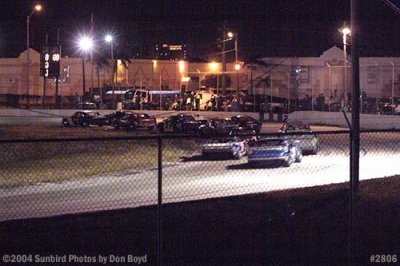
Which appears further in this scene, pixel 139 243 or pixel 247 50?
pixel 247 50

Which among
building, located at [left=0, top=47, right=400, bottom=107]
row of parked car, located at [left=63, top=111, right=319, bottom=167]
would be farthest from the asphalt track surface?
building, located at [left=0, top=47, right=400, bottom=107]

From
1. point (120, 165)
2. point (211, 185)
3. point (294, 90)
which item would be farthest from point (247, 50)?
point (211, 185)

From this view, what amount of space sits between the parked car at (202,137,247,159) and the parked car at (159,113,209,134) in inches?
766

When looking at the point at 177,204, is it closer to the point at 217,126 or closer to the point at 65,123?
the point at 217,126

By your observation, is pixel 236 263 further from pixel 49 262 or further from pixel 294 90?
pixel 294 90

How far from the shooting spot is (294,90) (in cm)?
7094

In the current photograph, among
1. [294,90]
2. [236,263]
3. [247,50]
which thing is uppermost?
[247,50]

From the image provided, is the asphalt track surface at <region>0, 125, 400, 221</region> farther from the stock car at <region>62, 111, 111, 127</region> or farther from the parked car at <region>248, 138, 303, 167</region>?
the stock car at <region>62, 111, 111, 127</region>

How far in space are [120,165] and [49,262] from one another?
686 inches

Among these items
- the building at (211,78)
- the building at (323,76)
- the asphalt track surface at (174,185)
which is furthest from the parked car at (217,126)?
the building at (211,78)

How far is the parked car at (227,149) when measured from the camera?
19.5m

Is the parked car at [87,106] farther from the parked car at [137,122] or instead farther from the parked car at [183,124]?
the parked car at [183,124]

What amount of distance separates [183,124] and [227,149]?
2278 cm

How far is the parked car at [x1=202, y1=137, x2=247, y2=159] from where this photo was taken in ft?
64.1
